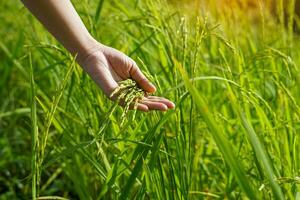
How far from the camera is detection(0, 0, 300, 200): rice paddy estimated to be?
126 cm

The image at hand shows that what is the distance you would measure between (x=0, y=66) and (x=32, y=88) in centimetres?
188

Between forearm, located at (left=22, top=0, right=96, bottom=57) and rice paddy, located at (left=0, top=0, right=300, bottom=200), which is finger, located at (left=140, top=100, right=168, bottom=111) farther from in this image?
forearm, located at (left=22, top=0, right=96, bottom=57)

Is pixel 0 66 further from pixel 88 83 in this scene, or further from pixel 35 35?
pixel 88 83

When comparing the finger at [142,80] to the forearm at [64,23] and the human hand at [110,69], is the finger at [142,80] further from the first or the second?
the forearm at [64,23]

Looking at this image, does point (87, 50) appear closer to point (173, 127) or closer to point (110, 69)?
point (110, 69)

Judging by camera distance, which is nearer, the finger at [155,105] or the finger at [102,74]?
the finger at [155,105]

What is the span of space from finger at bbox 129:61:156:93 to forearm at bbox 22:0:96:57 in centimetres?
12

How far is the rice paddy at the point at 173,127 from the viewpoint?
1.26m

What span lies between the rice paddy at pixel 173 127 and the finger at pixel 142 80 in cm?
3

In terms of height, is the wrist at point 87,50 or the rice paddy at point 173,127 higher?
the wrist at point 87,50

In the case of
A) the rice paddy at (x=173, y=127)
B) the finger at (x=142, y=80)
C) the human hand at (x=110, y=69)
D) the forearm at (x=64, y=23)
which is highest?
the forearm at (x=64, y=23)

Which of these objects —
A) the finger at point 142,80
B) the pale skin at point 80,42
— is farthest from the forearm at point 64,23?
the finger at point 142,80

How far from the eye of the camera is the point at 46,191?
2.33 m

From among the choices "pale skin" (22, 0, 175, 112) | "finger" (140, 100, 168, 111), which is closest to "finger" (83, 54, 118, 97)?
"pale skin" (22, 0, 175, 112)
